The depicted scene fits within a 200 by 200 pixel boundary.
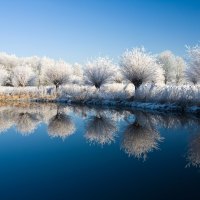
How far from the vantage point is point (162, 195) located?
26.9ft

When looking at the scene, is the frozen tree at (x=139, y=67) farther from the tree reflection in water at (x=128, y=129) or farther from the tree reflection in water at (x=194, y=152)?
the tree reflection in water at (x=194, y=152)

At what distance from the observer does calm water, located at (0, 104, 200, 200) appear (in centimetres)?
862

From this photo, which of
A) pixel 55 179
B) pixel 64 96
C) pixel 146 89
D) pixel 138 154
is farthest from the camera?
pixel 64 96

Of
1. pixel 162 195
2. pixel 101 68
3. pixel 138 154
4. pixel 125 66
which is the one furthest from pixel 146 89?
pixel 162 195

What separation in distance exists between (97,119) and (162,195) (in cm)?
1505

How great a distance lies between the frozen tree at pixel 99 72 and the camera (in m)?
38.6

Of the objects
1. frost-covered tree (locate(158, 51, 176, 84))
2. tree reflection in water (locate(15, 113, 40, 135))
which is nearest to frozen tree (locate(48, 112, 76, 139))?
tree reflection in water (locate(15, 113, 40, 135))

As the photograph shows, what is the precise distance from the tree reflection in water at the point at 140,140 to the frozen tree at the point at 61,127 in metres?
3.24

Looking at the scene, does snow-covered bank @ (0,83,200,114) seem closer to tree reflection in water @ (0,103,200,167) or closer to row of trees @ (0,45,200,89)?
row of trees @ (0,45,200,89)

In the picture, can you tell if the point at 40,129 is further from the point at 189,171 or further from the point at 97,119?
the point at 189,171

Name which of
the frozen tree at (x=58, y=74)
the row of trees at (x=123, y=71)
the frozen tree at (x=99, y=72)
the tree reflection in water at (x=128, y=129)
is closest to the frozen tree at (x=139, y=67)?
the row of trees at (x=123, y=71)

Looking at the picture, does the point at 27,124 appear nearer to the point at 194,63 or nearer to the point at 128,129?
the point at 128,129

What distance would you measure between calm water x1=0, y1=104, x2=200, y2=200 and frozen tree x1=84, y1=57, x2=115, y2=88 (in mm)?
18495

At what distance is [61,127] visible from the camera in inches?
784
